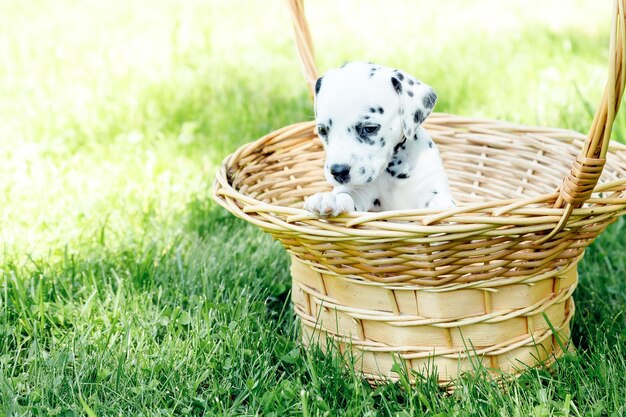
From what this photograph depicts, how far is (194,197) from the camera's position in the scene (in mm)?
3211

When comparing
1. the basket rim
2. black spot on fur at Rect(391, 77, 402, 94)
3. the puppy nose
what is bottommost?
the basket rim

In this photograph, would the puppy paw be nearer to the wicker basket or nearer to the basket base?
the wicker basket

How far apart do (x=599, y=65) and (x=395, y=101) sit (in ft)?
9.48

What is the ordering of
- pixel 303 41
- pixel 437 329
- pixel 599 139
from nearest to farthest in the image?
pixel 599 139
pixel 437 329
pixel 303 41

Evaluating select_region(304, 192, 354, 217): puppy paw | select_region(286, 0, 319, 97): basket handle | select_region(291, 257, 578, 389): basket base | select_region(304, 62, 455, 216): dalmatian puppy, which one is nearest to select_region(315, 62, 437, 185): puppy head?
select_region(304, 62, 455, 216): dalmatian puppy

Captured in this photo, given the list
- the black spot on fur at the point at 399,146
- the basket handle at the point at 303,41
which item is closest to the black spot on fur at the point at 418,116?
the black spot on fur at the point at 399,146

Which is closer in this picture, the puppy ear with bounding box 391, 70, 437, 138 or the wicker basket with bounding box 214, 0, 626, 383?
the wicker basket with bounding box 214, 0, 626, 383

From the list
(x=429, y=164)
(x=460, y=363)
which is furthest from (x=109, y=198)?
(x=460, y=363)

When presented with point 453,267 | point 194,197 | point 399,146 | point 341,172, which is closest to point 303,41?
point 399,146

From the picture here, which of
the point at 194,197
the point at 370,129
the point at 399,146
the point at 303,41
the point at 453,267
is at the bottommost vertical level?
the point at 194,197

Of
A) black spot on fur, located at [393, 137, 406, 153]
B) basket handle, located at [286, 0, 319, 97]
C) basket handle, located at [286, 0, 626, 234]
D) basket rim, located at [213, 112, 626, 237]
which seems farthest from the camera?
basket handle, located at [286, 0, 319, 97]

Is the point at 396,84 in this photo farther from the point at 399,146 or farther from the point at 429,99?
the point at 399,146

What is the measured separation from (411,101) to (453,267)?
1.56ft

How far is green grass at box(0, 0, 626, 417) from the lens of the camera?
208 centimetres
